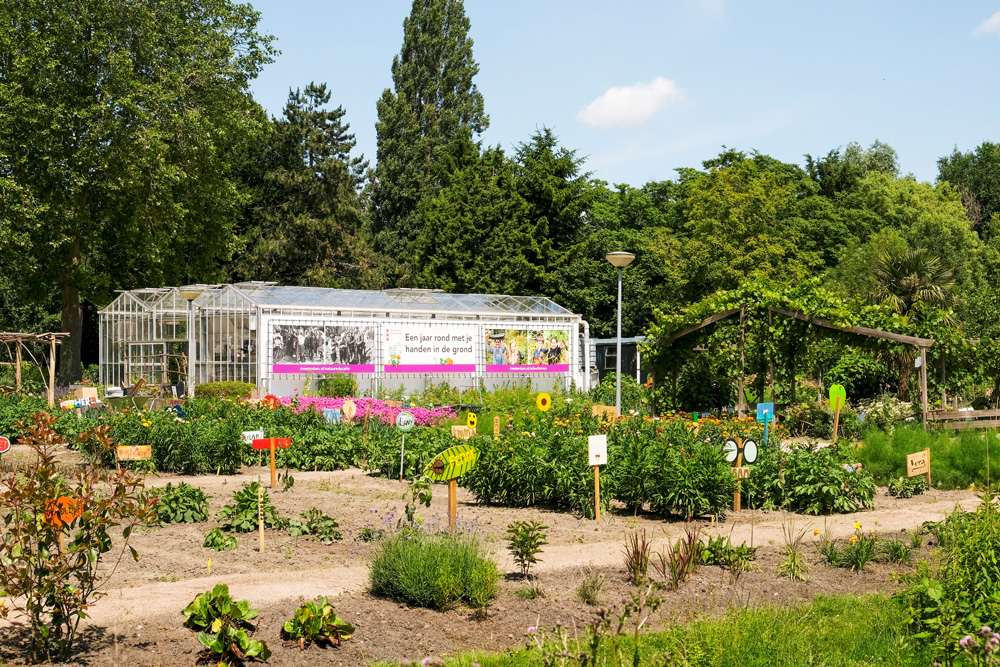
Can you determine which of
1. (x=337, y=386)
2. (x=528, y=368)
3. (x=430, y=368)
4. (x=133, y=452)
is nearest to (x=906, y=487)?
(x=133, y=452)

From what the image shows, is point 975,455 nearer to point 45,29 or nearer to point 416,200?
point 45,29

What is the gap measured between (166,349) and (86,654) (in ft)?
79.5

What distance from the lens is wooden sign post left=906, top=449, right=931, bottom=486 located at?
431 inches

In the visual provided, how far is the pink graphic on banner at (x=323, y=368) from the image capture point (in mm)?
25203

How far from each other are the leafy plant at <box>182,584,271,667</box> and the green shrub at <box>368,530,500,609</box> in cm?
103

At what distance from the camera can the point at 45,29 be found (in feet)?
95.6

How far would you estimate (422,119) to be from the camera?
4809 centimetres

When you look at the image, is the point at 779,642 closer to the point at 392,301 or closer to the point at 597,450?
the point at 597,450

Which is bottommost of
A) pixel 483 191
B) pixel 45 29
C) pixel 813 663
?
pixel 813 663

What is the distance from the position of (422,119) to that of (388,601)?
4386 centimetres

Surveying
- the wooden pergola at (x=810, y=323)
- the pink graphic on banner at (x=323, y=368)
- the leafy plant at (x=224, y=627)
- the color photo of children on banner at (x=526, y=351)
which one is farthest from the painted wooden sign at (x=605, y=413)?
the color photo of children on banner at (x=526, y=351)

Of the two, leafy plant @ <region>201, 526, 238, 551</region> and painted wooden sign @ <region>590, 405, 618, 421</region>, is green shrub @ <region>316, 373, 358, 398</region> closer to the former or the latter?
painted wooden sign @ <region>590, 405, 618, 421</region>

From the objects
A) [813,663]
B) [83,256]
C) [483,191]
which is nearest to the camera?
[813,663]

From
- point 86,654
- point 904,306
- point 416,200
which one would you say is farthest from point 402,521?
point 416,200
